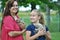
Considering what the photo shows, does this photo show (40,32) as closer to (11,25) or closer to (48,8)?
(11,25)

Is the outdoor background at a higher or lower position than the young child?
lower

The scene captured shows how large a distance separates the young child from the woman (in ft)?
1.47

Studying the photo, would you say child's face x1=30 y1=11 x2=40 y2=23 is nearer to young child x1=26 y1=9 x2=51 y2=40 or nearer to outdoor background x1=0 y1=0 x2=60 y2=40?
young child x1=26 y1=9 x2=51 y2=40

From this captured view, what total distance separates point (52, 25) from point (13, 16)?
1974cm

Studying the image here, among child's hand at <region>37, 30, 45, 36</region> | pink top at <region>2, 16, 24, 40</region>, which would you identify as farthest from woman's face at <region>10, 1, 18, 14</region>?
child's hand at <region>37, 30, 45, 36</region>

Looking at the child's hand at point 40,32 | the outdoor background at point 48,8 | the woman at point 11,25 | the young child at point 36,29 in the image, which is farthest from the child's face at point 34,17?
the outdoor background at point 48,8

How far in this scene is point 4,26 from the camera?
563 cm

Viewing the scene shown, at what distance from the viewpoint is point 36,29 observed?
17.1 ft

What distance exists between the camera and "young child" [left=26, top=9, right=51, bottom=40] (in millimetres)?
5219

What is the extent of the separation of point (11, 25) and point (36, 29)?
0.59 metres

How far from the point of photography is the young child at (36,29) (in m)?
5.22

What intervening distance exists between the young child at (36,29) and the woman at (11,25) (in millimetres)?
447

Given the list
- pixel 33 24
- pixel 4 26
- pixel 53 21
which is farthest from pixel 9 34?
pixel 53 21

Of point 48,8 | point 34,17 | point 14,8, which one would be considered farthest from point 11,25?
point 48,8
